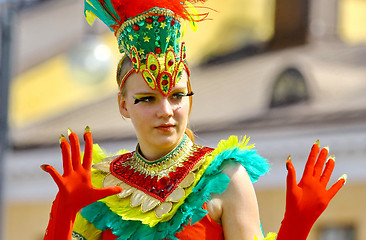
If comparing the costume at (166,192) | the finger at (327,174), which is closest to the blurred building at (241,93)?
the costume at (166,192)

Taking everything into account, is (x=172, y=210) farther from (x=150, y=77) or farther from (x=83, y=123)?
(x=83, y=123)

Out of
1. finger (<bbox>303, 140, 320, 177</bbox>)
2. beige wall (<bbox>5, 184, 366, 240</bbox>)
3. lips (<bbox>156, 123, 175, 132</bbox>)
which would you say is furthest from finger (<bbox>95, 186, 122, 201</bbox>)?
beige wall (<bbox>5, 184, 366, 240</bbox>)

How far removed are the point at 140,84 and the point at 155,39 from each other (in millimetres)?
180

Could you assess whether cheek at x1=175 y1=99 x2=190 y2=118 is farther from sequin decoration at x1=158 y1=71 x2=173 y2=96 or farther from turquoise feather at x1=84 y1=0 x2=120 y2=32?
turquoise feather at x1=84 y1=0 x2=120 y2=32

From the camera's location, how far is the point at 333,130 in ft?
43.3

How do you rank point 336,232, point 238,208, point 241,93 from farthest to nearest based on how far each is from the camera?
1. point 241,93
2. point 336,232
3. point 238,208

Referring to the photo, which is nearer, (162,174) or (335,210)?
(162,174)

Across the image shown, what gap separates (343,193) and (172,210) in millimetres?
9170

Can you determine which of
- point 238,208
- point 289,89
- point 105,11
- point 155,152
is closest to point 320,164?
point 238,208

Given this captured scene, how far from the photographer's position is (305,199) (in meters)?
3.90

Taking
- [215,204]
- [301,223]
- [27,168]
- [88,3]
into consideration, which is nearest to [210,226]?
[215,204]

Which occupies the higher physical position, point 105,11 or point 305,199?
point 105,11

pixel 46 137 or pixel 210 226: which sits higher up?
pixel 46 137

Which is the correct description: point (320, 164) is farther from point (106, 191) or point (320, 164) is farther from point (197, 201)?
point (106, 191)
